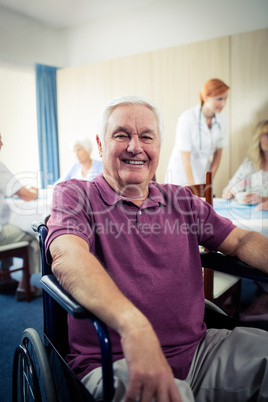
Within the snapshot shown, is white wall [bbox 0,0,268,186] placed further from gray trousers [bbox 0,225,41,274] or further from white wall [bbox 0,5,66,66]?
gray trousers [bbox 0,225,41,274]

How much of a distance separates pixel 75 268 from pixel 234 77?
3.24 metres

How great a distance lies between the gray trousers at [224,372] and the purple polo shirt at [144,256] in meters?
0.04

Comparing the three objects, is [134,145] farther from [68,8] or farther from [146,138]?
[68,8]

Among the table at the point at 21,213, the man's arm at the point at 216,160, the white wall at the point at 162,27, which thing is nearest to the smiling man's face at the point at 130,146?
the table at the point at 21,213

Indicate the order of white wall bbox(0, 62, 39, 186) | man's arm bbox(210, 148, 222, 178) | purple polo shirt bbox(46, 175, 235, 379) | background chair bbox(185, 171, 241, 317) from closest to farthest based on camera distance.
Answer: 1. purple polo shirt bbox(46, 175, 235, 379)
2. background chair bbox(185, 171, 241, 317)
3. man's arm bbox(210, 148, 222, 178)
4. white wall bbox(0, 62, 39, 186)

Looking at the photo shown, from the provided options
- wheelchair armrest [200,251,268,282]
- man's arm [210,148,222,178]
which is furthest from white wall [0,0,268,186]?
wheelchair armrest [200,251,268,282]

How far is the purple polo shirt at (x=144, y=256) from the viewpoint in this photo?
850 mm

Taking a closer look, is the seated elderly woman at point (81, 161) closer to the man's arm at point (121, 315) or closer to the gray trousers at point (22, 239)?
the gray trousers at point (22, 239)

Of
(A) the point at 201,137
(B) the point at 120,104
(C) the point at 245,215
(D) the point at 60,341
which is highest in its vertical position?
(A) the point at 201,137

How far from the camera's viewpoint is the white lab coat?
3.34 meters

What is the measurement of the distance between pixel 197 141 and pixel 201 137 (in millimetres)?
57

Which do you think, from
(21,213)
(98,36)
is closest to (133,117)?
(21,213)

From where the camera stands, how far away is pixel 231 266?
100 cm

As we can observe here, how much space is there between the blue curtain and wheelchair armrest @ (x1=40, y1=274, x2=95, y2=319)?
4.03m
